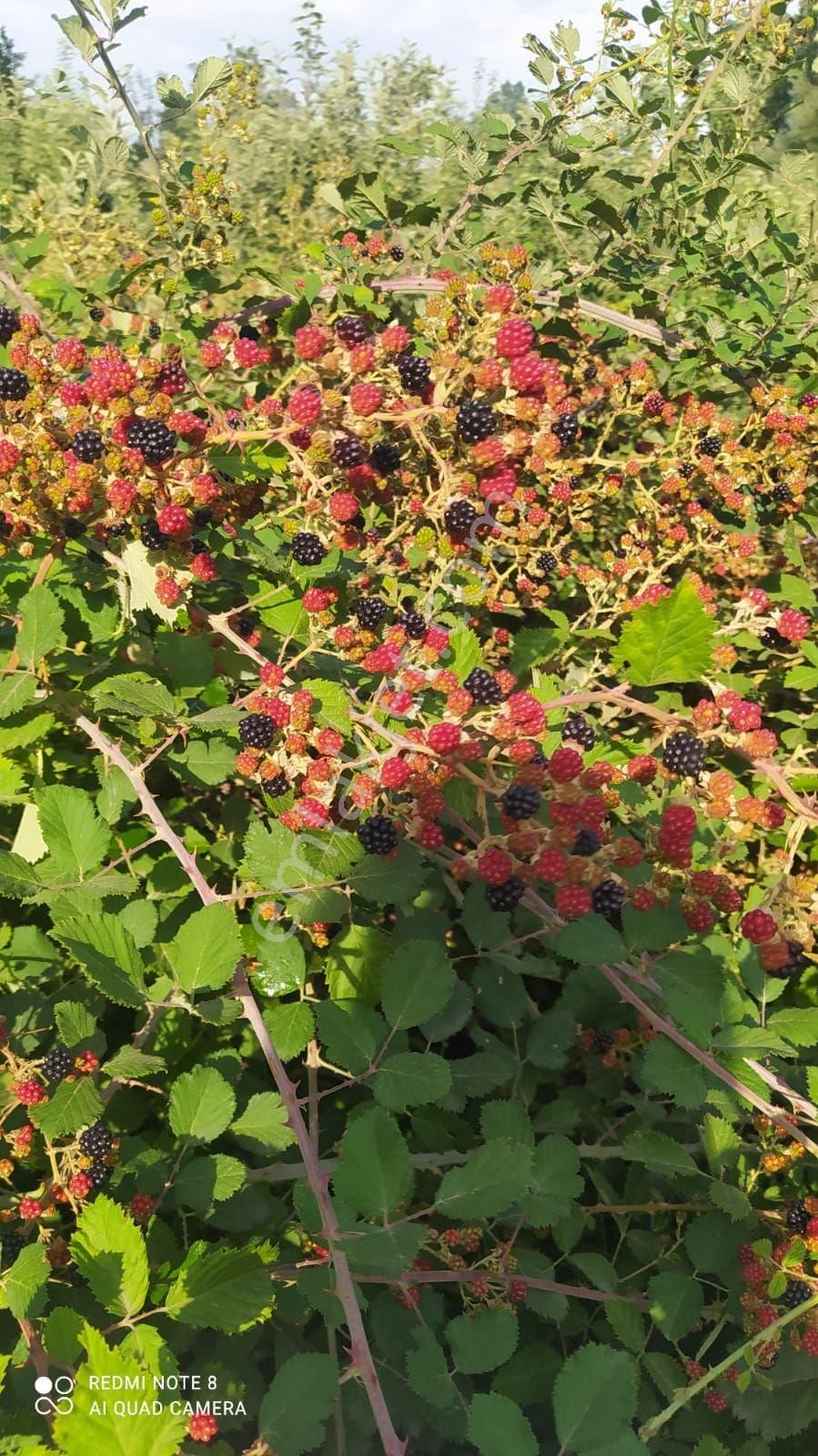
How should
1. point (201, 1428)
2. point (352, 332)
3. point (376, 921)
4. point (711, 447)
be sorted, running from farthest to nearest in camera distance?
point (711, 447) → point (376, 921) → point (352, 332) → point (201, 1428)

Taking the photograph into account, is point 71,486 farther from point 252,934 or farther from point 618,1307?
point 618,1307

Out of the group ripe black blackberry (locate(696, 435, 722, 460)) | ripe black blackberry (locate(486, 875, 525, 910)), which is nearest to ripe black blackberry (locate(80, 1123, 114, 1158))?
ripe black blackberry (locate(486, 875, 525, 910))

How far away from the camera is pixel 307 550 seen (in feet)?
7.55

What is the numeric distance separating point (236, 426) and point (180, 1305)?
2226 mm

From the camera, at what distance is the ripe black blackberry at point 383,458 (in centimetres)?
233

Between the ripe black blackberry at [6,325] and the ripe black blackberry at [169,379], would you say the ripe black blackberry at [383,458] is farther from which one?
the ripe black blackberry at [6,325]

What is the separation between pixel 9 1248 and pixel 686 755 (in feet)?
6.02

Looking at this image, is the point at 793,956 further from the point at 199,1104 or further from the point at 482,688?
the point at 199,1104

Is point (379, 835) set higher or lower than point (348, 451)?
lower

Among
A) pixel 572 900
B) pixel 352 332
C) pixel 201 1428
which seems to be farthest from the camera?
pixel 352 332

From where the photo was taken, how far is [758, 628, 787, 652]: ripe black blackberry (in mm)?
3270

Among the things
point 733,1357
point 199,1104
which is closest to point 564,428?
point 199,1104

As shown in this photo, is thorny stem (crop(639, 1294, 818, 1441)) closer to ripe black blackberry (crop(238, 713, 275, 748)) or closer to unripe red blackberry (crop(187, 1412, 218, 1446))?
unripe red blackberry (crop(187, 1412, 218, 1446))

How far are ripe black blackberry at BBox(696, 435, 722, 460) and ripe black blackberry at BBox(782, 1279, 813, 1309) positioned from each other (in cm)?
258
